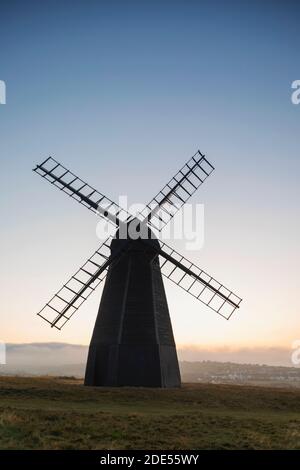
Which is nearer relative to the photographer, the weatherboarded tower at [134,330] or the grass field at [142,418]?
the grass field at [142,418]

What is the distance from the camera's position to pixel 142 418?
2042 cm

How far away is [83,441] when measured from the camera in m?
16.7

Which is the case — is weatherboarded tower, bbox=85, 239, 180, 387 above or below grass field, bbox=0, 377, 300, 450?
above

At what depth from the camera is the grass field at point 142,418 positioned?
17.0 m

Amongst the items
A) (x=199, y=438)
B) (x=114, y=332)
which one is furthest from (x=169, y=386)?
(x=199, y=438)

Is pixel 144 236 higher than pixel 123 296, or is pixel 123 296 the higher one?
pixel 144 236

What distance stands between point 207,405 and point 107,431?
965 centimetres

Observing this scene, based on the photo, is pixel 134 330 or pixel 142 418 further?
pixel 134 330

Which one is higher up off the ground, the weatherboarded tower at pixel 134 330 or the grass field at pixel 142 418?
the weatherboarded tower at pixel 134 330

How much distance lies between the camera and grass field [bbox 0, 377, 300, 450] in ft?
55.7

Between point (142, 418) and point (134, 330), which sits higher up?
point (134, 330)

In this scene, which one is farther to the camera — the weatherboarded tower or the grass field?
the weatherboarded tower
